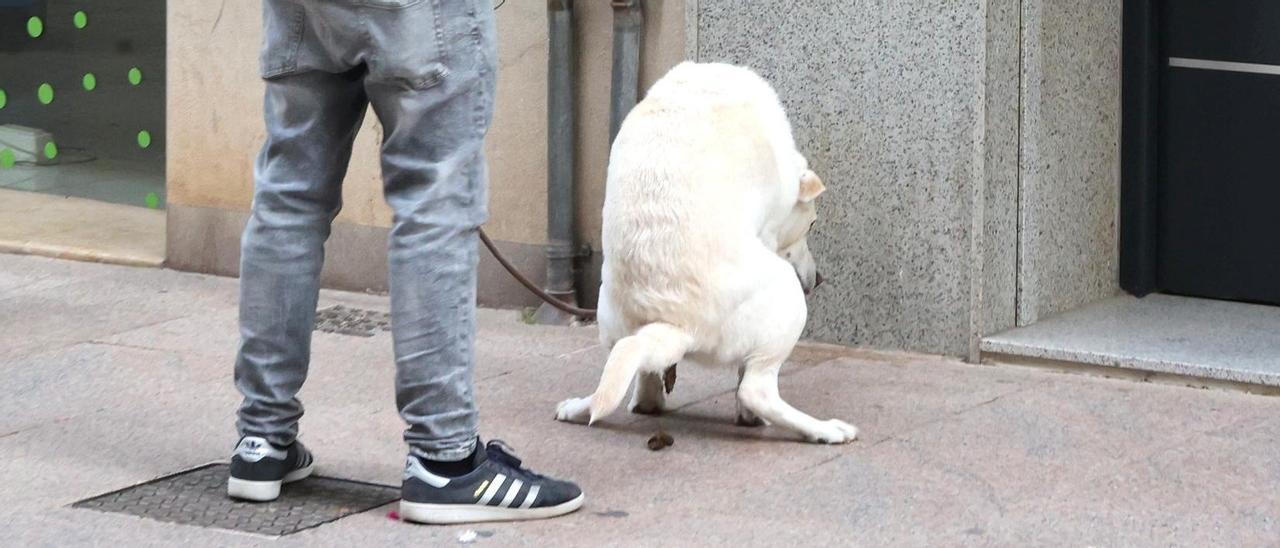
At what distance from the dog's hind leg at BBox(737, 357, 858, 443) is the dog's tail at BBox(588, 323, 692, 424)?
0.21m

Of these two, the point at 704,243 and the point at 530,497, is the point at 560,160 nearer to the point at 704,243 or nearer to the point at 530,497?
the point at 704,243

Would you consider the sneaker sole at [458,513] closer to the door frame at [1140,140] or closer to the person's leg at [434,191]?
the person's leg at [434,191]

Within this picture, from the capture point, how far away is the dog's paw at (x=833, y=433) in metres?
4.70

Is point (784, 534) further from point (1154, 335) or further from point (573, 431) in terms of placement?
point (1154, 335)

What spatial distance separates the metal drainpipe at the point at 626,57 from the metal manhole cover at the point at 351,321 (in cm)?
109

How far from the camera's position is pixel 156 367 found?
567 centimetres

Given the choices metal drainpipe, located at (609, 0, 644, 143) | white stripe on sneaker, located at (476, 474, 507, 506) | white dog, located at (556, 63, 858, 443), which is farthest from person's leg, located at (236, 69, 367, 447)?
metal drainpipe, located at (609, 0, 644, 143)

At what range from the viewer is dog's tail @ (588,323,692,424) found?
420cm

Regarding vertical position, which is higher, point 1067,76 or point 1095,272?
point 1067,76

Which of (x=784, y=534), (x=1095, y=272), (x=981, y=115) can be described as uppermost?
(x=981, y=115)

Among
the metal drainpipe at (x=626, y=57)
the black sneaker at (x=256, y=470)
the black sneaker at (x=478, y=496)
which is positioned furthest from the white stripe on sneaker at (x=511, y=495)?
the metal drainpipe at (x=626, y=57)

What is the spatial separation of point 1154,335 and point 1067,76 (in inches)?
36.5

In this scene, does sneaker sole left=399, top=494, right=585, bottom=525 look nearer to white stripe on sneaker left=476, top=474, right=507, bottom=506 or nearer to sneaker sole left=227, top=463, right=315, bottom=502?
white stripe on sneaker left=476, top=474, right=507, bottom=506

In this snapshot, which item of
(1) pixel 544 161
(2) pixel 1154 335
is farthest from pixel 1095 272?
(1) pixel 544 161
